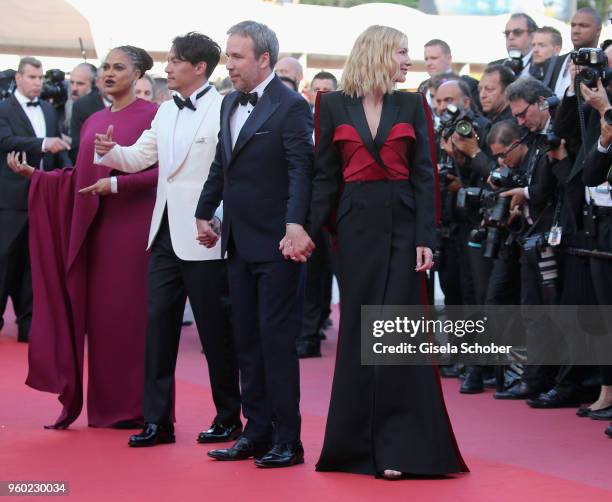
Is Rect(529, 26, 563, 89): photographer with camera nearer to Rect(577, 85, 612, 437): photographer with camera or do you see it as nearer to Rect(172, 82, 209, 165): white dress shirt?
Rect(577, 85, 612, 437): photographer with camera

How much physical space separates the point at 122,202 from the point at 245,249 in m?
1.26

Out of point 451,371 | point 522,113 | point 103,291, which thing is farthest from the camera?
point 451,371

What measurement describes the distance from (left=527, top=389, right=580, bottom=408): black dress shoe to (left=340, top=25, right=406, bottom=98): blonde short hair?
256cm

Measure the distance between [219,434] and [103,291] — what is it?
1.07 m

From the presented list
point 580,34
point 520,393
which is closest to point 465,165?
point 580,34

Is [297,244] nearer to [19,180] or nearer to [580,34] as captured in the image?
[580,34]

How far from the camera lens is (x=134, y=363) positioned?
653 centimetres

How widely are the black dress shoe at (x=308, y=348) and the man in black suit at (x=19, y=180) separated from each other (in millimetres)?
2396

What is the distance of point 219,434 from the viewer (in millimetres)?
6039

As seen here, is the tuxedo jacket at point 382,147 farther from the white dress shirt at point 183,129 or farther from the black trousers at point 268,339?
the white dress shirt at point 183,129

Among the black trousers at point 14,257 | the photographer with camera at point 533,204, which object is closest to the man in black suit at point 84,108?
the black trousers at point 14,257

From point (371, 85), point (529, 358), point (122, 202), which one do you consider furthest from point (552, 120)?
point (122, 202)

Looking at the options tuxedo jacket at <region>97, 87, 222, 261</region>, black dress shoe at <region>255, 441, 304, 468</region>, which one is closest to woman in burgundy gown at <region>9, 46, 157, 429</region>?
tuxedo jacket at <region>97, 87, 222, 261</region>

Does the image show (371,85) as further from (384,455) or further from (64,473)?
(64,473)
